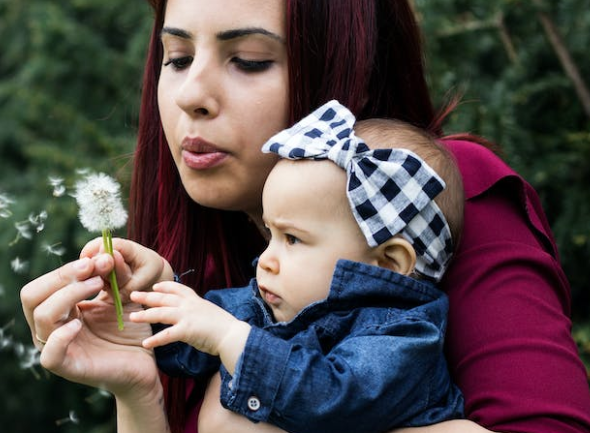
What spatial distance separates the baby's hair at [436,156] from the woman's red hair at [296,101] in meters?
0.24

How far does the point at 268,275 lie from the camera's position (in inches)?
71.1

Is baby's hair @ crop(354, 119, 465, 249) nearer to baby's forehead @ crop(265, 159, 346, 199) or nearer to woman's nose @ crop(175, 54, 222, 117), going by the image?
baby's forehead @ crop(265, 159, 346, 199)

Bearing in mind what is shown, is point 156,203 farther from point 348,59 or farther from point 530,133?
point 530,133

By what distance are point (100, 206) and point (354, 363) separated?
0.52m

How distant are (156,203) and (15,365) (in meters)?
2.39

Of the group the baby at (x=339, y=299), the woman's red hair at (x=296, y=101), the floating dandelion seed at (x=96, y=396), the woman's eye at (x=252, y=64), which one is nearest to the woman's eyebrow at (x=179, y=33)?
the woman's eye at (x=252, y=64)

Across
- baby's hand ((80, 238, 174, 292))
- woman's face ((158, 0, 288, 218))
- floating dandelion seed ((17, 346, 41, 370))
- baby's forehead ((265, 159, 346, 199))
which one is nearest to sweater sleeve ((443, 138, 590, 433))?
baby's forehead ((265, 159, 346, 199))

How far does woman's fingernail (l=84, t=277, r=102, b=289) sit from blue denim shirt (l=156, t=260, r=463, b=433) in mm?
279

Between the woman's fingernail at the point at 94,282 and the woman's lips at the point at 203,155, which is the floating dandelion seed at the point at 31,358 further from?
the woman's lips at the point at 203,155

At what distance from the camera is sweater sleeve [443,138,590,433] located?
1692 millimetres

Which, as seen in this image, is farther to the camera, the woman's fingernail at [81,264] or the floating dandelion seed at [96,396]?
the floating dandelion seed at [96,396]

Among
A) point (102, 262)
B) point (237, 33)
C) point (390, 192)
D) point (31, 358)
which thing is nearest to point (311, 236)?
point (390, 192)

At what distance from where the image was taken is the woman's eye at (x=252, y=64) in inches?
79.4

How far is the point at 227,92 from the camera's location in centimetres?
199
